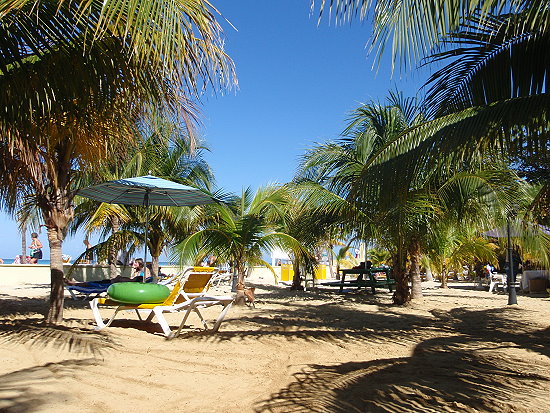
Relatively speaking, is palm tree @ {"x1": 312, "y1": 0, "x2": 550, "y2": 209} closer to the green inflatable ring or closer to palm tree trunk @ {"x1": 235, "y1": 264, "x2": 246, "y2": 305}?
the green inflatable ring

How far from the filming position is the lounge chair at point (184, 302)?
5.82m

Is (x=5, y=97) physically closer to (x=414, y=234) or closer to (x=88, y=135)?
(x=88, y=135)

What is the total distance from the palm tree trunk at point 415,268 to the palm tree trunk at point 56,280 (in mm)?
6654

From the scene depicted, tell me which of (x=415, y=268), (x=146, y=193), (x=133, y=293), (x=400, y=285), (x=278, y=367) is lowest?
(x=278, y=367)

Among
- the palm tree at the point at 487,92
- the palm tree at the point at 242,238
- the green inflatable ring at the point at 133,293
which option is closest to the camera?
the palm tree at the point at 487,92

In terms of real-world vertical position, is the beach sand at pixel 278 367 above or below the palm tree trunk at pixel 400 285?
below

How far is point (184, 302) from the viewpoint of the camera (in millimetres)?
6191

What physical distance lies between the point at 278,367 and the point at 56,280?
3.72 m

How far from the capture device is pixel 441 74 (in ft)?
18.7

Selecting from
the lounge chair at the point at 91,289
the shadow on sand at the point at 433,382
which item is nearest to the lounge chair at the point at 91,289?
the lounge chair at the point at 91,289

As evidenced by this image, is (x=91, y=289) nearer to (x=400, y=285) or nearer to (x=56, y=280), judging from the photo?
(x=56, y=280)

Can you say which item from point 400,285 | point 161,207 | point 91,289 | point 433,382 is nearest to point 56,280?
point 91,289

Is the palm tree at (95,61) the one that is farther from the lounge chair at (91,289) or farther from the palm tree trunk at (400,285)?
the palm tree trunk at (400,285)

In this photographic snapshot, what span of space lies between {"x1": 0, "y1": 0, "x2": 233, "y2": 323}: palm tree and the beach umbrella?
2087 millimetres
